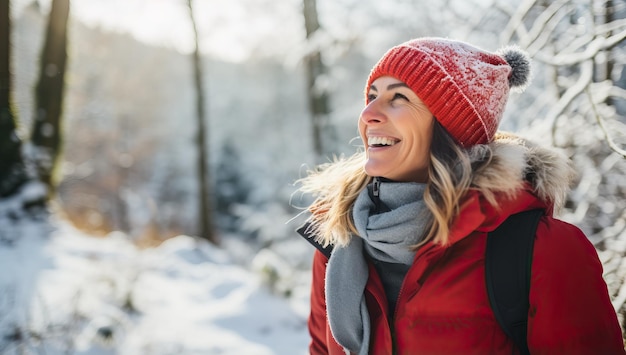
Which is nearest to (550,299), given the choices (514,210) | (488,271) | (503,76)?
(488,271)

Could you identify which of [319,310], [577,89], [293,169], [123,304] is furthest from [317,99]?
[293,169]

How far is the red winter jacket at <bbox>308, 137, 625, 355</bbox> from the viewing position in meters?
1.22

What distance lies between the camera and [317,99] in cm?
706

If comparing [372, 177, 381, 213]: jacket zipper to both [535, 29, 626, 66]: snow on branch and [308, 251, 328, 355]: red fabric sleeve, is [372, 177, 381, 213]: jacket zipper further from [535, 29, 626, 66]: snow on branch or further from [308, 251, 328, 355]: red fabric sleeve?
[535, 29, 626, 66]: snow on branch

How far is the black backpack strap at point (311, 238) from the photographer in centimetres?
182

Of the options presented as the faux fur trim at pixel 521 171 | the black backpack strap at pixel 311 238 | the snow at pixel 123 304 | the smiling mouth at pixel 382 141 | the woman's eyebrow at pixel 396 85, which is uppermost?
the woman's eyebrow at pixel 396 85

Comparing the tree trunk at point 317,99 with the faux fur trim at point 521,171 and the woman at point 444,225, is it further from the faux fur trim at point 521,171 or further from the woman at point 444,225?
the faux fur trim at point 521,171

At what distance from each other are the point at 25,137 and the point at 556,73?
7.46 meters

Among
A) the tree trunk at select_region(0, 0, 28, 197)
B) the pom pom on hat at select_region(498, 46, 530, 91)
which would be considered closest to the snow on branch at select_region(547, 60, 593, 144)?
the pom pom on hat at select_region(498, 46, 530, 91)

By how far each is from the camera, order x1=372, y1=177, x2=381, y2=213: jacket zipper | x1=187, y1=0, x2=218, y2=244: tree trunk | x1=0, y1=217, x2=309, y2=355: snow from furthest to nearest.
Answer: x1=187, y1=0, x2=218, y2=244: tree trunk, x1=0, y1=217, x2=309, y2=355: snow, x1=372, y1=177, x2=381, y2=213: jacket zipper

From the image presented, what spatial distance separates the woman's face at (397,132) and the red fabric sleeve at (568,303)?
1.76 ft

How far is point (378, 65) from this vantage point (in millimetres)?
1704

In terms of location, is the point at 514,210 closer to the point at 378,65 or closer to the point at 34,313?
the point at 378,65

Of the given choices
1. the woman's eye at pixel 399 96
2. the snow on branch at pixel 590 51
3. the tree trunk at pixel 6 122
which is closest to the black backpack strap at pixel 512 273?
the woman's eye at pixel 399 96
